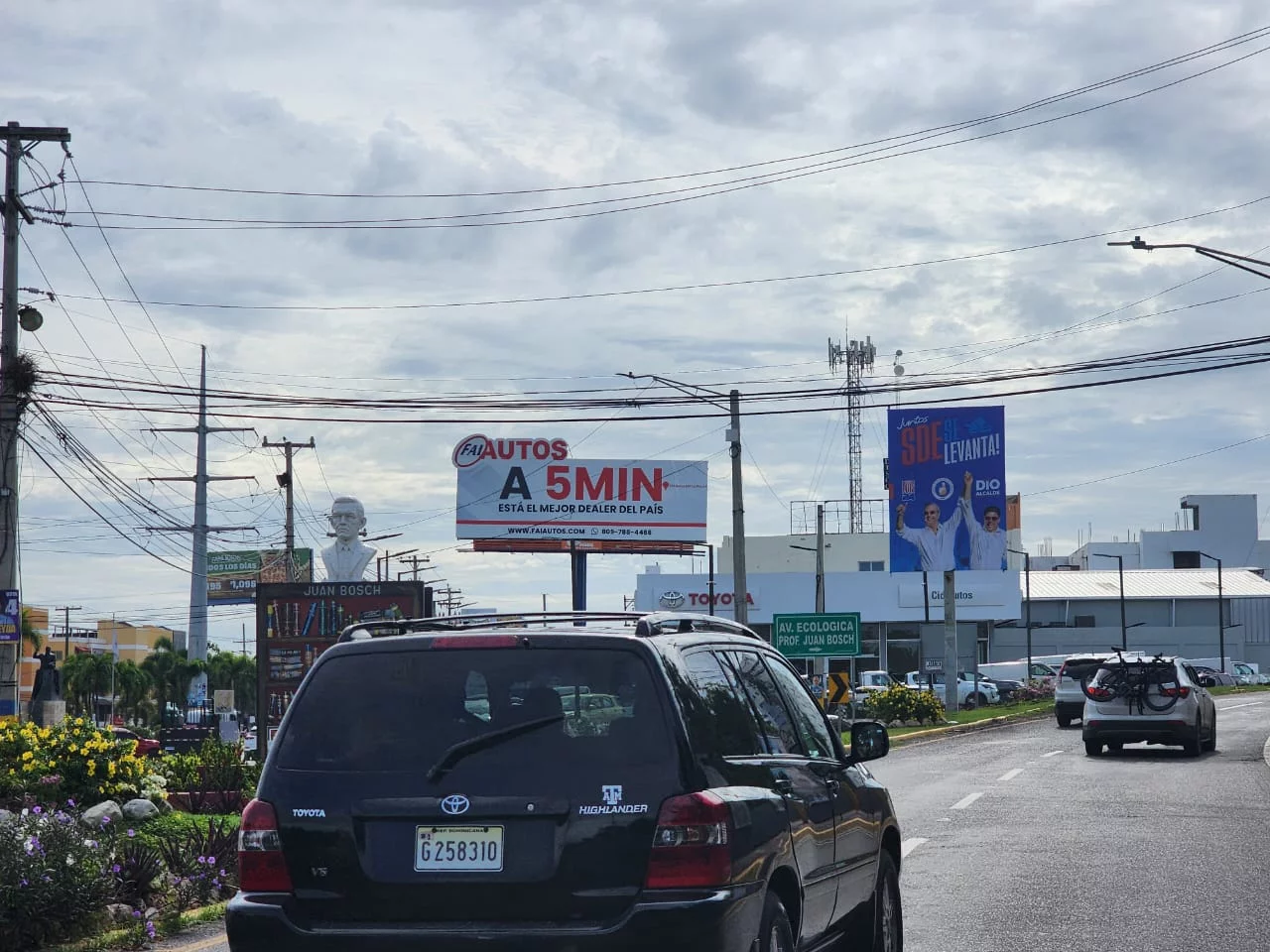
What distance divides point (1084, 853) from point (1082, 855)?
0.50 feet

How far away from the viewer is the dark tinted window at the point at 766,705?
22.2 feet

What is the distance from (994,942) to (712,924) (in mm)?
4686

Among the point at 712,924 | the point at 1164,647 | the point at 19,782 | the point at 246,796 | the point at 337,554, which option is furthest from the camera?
the point at 1164,647

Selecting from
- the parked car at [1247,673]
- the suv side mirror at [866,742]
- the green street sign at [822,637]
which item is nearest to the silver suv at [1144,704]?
the green street sign at [822,637]

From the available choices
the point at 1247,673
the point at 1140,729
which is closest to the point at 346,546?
the point at 1140,729

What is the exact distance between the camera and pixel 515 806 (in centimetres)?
572

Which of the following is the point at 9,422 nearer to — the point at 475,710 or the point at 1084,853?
the point at 1084,853

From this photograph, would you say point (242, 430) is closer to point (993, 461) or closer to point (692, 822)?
point (993, 461)

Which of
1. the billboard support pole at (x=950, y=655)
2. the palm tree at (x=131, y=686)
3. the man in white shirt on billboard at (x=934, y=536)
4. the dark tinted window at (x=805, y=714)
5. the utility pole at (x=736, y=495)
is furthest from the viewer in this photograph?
the palm tree at (x=131, y=686)

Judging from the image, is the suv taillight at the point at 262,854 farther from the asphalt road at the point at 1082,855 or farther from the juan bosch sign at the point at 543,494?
the juan bosch sign at the point at 543,494

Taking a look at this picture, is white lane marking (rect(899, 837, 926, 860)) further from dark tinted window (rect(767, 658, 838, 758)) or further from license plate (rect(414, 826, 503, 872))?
license plate (rect(414, 826, 503, 872))

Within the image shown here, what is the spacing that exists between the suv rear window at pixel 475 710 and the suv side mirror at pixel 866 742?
2.46 metres

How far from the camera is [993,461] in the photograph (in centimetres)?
5141

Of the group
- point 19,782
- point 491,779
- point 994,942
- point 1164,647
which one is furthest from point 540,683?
point 1164,647
